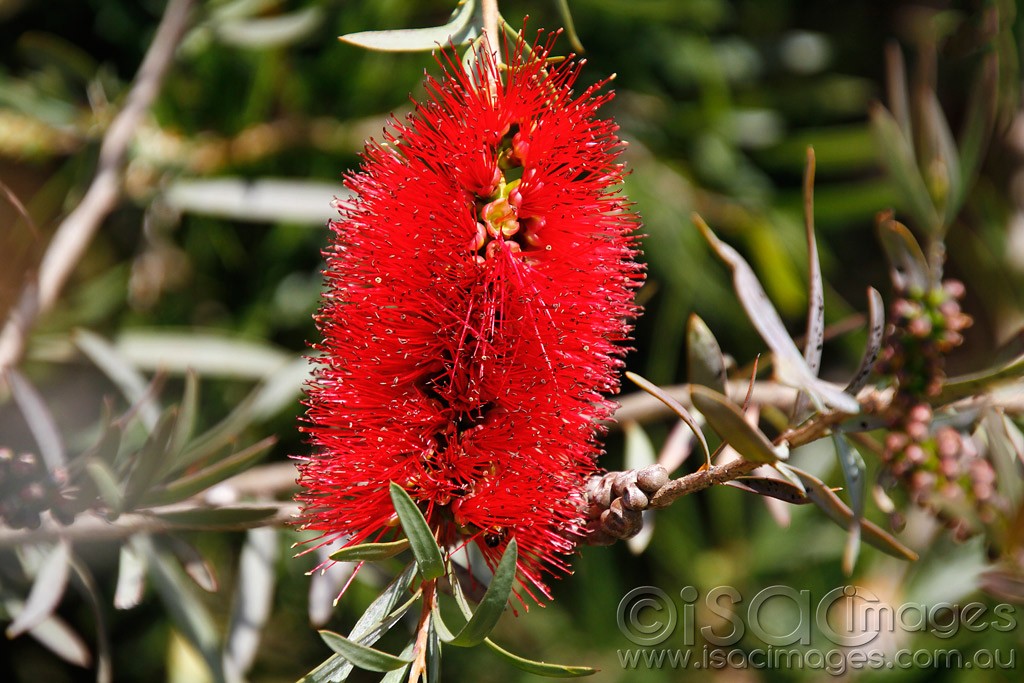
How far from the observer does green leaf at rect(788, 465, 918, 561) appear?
593mm

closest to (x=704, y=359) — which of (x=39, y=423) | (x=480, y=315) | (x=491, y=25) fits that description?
(x=480, y=315)

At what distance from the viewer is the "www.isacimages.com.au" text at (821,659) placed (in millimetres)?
1280

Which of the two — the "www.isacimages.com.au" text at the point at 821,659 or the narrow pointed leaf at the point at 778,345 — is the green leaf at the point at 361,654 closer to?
the narrow pointed leaf at the point at 778,345

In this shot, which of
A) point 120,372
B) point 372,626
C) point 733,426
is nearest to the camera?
point 733,426

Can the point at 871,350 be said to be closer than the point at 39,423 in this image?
Yes

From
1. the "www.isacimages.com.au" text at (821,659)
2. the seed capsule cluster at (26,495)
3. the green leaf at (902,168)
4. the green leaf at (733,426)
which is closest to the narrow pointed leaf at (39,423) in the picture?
the seed capsule cluster at (26,495)

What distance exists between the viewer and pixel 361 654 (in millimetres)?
580

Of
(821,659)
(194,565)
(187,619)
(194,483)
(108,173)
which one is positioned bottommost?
(821,659)

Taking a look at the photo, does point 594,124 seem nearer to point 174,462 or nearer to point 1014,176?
point 174,462

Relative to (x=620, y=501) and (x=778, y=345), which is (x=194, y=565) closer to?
(x=620, y=501)

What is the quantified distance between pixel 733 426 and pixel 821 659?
3.15ft

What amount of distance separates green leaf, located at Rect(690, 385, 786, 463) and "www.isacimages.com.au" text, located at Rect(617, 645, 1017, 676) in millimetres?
801

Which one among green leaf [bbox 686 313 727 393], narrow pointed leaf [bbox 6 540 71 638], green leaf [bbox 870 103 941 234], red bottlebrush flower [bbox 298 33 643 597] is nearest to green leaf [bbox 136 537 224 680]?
narrow pointed leaf [bbox 6 540 71 638]

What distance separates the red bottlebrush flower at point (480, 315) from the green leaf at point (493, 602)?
0.12 m
